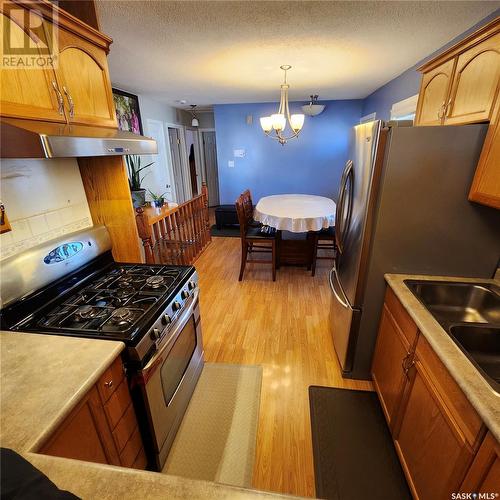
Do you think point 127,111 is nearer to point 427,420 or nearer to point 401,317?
point 401,317

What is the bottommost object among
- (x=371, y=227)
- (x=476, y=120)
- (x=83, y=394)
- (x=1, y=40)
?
(x=83, y=394)

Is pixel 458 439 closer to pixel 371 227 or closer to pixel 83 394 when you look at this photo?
pixel 371 227

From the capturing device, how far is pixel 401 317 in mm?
1361

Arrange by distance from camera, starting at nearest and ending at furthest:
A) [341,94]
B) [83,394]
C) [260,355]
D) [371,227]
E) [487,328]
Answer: [83,394], [487,328], [371,227], [260,355], [341,94]

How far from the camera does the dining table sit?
2.89 m

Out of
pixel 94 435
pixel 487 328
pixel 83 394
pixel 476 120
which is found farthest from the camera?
pixel 476 120

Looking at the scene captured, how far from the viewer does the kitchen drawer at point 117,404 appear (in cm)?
100

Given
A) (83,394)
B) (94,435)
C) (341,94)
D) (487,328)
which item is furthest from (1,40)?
(341,94)

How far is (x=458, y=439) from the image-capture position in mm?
877

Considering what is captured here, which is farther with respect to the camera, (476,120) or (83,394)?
(476,120)

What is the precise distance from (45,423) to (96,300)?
68cm

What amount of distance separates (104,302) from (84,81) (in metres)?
1.10
